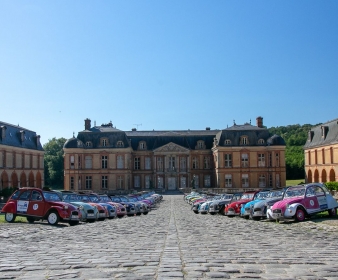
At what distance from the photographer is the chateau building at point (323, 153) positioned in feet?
192

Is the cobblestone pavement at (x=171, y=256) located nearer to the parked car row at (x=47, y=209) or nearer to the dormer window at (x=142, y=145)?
the parked car row at (x=47, y=209)

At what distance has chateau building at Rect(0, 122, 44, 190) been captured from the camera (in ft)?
184

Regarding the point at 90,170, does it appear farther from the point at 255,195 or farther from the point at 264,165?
the point at 255,195

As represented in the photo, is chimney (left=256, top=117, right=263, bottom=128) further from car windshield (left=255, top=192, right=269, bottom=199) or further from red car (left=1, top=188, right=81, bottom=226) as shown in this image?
red car (left=1, top=188, right=81, bottom=226)

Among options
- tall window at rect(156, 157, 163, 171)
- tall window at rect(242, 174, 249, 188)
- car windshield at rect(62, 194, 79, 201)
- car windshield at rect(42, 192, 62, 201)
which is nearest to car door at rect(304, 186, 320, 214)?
car windshield at rect(42, 192, 62, 201)

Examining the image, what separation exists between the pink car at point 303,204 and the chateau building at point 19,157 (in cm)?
4370

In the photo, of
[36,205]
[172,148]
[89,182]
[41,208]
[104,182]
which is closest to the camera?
[41,208]

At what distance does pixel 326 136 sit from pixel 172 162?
87.2 feet

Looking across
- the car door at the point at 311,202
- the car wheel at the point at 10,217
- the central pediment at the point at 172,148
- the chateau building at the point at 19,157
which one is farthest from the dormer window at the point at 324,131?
the car wheel at the point at 10,217

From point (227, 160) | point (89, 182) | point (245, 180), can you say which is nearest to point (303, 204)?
point (227, 160)

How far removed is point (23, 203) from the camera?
66.9 ft

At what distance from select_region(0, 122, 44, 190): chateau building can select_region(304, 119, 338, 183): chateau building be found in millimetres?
42878

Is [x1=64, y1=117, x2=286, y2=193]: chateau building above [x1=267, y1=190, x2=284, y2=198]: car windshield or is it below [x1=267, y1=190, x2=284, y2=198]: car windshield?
above

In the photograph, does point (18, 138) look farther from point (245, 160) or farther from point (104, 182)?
point (245, 160)
